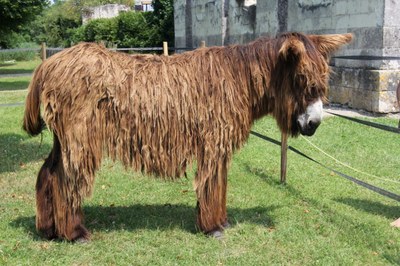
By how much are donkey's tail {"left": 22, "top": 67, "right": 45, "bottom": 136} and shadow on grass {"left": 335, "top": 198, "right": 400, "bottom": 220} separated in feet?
12.0

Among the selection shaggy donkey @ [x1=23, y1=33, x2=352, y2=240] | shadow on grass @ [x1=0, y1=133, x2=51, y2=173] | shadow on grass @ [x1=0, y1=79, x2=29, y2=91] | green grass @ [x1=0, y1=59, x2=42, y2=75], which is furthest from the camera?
green grass @ [x1=0, y1=59, x2=42, y2=75]

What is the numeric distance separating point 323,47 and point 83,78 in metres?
2.21

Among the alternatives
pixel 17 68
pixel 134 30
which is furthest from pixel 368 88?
pixel 17 68

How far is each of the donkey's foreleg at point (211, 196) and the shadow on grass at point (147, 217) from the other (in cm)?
22

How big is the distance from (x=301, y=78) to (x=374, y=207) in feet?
7.54

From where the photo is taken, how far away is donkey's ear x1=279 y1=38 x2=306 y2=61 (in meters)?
4.22

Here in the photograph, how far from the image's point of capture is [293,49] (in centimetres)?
425

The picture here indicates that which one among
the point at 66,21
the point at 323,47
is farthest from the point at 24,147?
the point at 66,21

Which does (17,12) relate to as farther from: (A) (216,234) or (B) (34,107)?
(A) (216,234)

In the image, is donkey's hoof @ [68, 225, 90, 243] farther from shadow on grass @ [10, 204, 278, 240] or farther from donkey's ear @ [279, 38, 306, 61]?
donkey's ear @ [279, 38, 306, 61]

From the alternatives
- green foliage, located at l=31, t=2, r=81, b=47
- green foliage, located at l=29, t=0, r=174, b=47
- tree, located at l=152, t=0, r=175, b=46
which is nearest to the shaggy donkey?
green foliage, located at l=29, t=0, r=174, b=47

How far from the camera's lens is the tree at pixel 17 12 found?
20766 mm

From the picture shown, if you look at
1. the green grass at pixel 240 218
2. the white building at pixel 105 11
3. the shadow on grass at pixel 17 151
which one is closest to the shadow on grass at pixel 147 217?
the green grass at pixel 240 218

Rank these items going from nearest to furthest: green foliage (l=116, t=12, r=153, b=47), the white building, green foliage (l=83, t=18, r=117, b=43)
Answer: green foliage (l=116, t=12, r=153, b=47) < green foliage (l=83, t=18, r=117, b=43) < the white building
